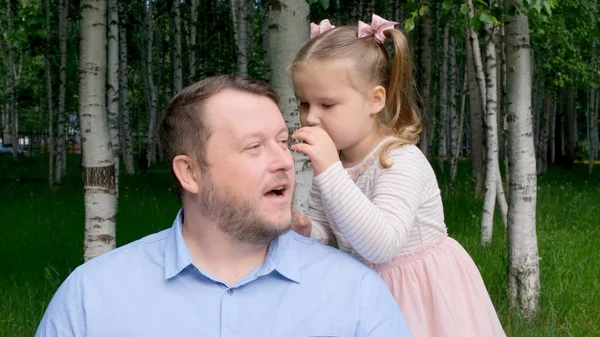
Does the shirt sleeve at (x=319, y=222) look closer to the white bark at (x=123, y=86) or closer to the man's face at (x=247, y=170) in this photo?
the man's face at (x=247, y=170)

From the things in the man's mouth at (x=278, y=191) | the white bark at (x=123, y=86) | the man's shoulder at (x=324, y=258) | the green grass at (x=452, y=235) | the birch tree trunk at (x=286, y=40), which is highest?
the white bark at (x=123, y=86)

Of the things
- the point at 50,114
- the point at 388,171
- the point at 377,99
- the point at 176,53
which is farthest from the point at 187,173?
the point at 50,114

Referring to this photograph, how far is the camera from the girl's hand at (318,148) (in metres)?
2.49

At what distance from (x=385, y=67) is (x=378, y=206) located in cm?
60

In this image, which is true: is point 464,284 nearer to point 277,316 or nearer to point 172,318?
point 277,316

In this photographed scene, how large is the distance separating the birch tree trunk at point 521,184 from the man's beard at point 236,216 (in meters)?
3.80

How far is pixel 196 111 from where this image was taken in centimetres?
231

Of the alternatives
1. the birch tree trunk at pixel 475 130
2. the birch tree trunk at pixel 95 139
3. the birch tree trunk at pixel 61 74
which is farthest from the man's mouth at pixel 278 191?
the birch tree trunk at pixel 61 74

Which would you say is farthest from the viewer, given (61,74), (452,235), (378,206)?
(61,74)

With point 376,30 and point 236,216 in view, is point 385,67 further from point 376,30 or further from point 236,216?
point 236,216

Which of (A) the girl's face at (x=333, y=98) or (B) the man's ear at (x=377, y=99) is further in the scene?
(B) the man's ear at (x=377, y=99)

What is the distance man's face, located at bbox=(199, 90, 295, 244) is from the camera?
223 centimetres

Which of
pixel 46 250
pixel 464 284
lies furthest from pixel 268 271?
pixel 46 250

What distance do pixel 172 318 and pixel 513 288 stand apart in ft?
13.4
